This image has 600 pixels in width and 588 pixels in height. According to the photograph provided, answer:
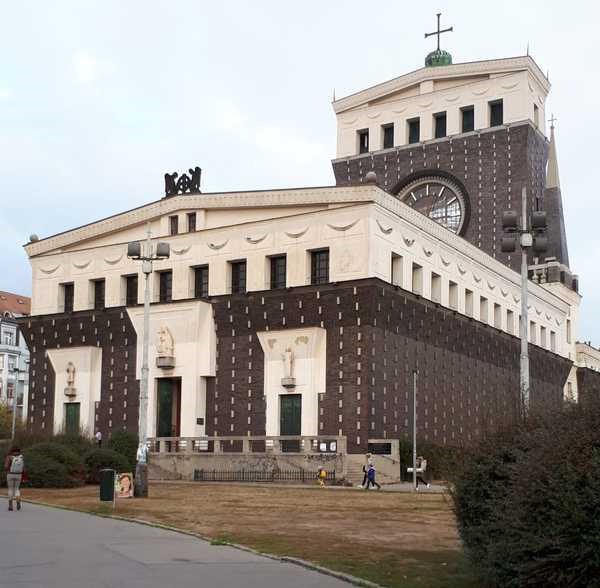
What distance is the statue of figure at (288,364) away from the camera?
5412 cm

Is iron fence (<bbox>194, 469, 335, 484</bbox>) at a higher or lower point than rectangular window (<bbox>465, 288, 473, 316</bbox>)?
lower

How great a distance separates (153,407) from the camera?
59062 mm

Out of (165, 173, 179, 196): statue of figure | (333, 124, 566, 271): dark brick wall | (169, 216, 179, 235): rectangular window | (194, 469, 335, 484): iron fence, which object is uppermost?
(333, 124, 566, 271): dark brick wall

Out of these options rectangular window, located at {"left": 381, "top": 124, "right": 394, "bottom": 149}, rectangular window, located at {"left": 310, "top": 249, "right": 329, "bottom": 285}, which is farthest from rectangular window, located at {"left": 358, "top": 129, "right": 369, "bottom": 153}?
rectangular window, located at {"left": 310, "top": 249, "right": 329, "bottom": 285}

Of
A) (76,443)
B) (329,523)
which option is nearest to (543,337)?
(76,443)

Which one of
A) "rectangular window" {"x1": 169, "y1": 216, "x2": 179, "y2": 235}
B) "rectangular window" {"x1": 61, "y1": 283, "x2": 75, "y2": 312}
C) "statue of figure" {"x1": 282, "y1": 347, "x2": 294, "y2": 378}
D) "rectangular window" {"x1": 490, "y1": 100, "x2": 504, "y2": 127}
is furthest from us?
"rectangular window" {"x1": 490, "y1": 100, "x2": 504, "y2": 127}

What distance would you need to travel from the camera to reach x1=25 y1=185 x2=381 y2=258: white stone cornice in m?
54.5

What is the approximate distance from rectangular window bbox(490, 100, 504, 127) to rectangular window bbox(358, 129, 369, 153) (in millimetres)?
11085

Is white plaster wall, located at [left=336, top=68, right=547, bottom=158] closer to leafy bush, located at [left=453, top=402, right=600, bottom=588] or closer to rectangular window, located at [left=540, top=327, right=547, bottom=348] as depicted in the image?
rectangular window, located at [left=540, top=327, right=547, bottom=348]

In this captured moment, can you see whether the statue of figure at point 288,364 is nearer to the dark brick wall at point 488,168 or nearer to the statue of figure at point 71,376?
the statue of figure at point 71,376

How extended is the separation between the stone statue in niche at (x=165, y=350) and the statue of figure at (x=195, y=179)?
9433mm

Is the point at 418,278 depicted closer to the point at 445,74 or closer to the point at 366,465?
the point at 366,465

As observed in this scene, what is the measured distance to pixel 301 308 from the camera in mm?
54406

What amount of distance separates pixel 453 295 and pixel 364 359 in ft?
41.7
